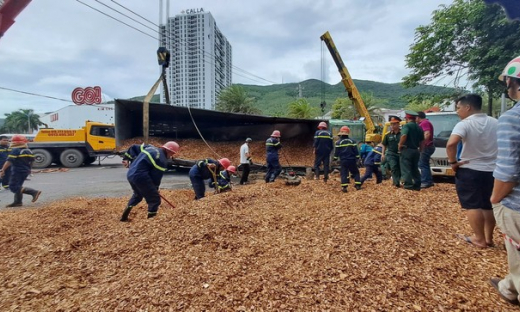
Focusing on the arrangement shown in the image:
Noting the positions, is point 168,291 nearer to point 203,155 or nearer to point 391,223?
point 391,223

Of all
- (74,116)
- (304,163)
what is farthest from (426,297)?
(74,116)

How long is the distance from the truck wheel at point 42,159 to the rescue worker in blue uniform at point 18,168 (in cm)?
832

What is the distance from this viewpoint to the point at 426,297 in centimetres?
172

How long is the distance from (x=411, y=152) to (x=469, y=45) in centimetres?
853

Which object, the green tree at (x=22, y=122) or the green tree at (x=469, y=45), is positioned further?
the green tree at (x=22, y=122)

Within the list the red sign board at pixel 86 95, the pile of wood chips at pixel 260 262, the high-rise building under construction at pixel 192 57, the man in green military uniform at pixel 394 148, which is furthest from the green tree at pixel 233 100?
the pile of wood chips at pixel 260 262

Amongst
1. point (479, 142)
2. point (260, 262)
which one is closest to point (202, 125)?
point (260, 262)

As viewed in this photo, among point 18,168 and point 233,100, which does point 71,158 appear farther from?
point 233,100

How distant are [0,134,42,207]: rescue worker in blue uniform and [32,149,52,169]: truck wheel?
832 centimetres

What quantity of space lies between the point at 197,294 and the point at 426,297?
1.42 metres

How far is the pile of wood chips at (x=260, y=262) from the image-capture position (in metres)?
1.75

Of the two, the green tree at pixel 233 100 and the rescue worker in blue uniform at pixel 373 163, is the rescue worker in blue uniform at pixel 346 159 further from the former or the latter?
the green tree at pixel 233 100

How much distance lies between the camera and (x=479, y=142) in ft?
8.20

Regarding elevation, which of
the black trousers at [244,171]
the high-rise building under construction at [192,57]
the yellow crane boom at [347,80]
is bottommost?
the black trousers at [244,171]
